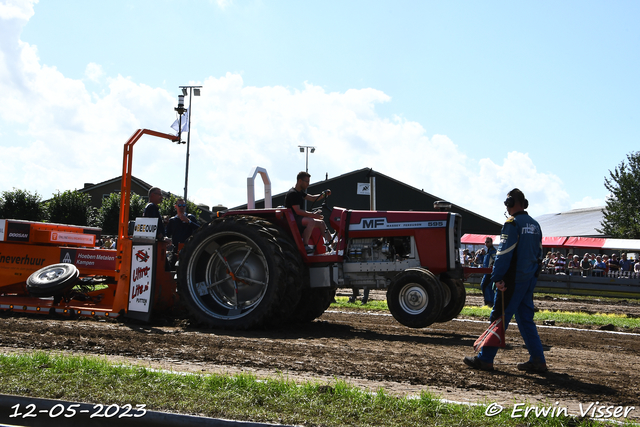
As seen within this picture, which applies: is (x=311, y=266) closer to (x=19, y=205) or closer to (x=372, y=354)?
(x=372, y=354)

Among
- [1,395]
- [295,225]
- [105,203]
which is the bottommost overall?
[1,395]

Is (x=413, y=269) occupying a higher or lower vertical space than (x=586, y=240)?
lower

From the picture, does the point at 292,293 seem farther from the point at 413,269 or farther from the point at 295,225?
the point at 413,269

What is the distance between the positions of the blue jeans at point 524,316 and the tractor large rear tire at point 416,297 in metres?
1.97

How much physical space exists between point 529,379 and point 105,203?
43897mm

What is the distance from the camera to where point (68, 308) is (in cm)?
886

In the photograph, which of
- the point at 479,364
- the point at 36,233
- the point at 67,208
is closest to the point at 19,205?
the point at 67,208

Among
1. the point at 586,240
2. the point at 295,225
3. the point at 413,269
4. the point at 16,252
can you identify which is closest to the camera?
the point at 413,269

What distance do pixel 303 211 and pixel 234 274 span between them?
136 centimetres

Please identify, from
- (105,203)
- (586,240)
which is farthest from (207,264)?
(105,203)

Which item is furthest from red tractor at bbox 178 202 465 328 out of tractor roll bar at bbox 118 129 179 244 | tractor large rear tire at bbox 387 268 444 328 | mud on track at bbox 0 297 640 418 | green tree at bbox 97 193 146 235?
green tree at bbox 97 193 146 235

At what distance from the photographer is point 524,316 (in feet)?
19.2

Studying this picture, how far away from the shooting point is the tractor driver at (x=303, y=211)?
339 inches
